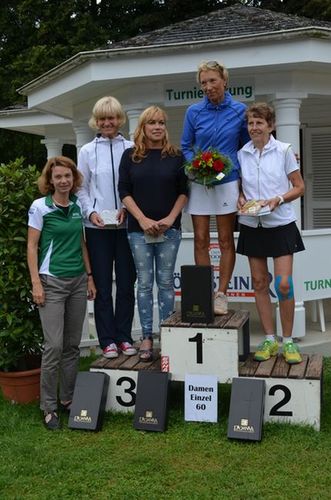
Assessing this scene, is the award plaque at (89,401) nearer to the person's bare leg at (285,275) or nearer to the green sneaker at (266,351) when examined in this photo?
the green sneaker at (266,351)

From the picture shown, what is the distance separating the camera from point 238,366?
3.97 meters

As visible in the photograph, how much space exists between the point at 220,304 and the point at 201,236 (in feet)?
1.69

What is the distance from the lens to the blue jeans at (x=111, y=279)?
4.27 m

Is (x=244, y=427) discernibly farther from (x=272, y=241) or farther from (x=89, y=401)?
(x=272, y=241)

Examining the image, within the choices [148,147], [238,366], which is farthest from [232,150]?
[238,366]

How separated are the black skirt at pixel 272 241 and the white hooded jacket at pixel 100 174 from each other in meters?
0.96

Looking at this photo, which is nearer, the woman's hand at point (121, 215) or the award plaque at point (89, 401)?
the award plaque at point (89, 401)

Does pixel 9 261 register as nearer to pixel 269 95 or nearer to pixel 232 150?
pixel 232 150

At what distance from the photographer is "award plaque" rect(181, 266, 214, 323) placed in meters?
3.97

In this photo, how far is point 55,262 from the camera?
Answer: 13.1 ft

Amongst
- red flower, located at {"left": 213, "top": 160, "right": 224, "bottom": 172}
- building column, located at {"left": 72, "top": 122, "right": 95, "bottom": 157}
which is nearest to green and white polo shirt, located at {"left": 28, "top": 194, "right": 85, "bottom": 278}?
red flower, located at {"left": 213, "top": 160, "right": 224, "bottom": 172}

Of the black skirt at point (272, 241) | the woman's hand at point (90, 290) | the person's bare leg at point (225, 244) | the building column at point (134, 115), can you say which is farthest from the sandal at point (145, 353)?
the building column at point (134, 115)

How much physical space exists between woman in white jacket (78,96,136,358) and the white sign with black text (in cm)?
67

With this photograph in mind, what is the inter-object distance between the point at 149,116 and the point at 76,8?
67.7ft
